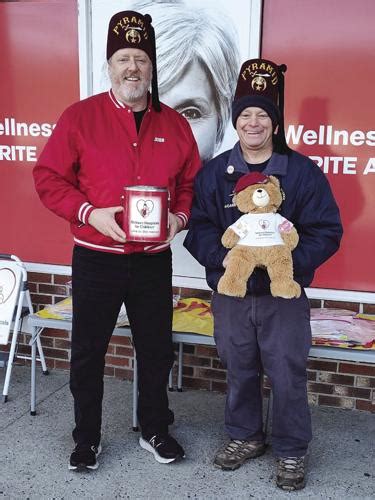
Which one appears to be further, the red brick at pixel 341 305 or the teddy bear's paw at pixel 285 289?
the red brick at pixel 341 305

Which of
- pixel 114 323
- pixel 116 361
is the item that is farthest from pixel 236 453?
pixel 116 361

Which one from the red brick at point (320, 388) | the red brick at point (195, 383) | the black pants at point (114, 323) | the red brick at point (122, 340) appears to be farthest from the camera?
the red brick at point (122, 340)

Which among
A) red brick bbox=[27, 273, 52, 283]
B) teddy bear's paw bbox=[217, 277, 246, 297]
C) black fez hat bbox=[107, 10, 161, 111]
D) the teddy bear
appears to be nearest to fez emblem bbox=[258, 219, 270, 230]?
the teddy bear

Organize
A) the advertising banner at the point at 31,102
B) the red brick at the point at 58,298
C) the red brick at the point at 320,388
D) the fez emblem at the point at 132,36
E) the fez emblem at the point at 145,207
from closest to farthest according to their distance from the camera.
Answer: the fez emblem at the point at 145,207
the fez emblem at the point at 132,36
the red brick at the point at 320,388
the advertising banner at the point at 31,102
the red brick at the point at 58,298

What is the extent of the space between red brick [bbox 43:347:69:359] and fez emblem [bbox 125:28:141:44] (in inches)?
94.2

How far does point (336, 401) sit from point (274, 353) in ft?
3.99

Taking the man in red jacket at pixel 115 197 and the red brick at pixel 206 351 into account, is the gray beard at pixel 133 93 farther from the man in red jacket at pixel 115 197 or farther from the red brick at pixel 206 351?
the red brick at pixel 206 351

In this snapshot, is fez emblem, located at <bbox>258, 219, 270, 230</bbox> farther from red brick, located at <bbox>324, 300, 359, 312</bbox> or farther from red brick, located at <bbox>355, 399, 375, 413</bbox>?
red brick, located at <bbox>355, 399, 375, 413</bbox>

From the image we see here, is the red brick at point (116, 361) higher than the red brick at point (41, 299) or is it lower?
lower

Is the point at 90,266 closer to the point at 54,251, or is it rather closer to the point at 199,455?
the point at 199,455

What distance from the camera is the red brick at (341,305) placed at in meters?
3.57

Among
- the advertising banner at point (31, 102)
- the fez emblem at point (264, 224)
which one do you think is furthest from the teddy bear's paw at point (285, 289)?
the advertising banner at point (31, 102)

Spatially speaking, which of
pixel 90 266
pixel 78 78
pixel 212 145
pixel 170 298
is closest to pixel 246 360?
pixel 170 298

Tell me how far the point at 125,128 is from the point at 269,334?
1169 mm
